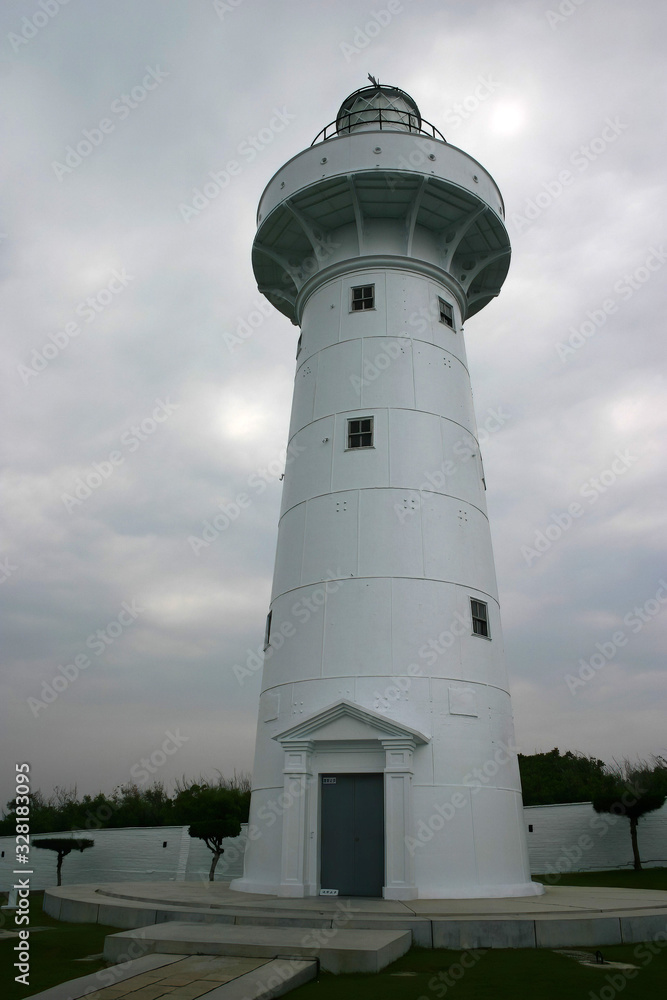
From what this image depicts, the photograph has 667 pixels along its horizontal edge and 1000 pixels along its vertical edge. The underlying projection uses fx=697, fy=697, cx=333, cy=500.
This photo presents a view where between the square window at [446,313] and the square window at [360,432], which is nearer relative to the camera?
the square window at [360,432]

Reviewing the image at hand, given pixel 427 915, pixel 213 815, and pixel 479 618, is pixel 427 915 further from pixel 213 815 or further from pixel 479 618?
pixel 213 815

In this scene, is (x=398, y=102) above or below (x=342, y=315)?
above

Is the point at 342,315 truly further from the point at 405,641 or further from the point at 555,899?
the point at 555,899

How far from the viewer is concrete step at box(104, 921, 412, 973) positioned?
745 cm

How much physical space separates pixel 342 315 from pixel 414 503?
211 inches

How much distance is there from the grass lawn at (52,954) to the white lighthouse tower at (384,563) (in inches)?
140

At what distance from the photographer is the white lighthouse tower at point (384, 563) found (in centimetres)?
1255

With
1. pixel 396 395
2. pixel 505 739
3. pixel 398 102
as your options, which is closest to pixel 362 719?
pixel 505 739

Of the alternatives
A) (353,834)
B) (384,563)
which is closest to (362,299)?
(384,563)

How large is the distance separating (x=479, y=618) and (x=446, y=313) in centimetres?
793

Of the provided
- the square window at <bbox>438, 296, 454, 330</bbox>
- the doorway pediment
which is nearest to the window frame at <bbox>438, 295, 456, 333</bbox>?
the square window at <bbox>438, 296, 454, 330</bbox>

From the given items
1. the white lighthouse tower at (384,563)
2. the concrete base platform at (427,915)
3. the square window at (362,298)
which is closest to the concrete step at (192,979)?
the concrete base platform at (427,915)

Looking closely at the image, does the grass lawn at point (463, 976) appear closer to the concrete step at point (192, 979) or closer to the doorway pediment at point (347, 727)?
the concrete step at point (192, 979)

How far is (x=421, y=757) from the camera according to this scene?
41.7 feet
